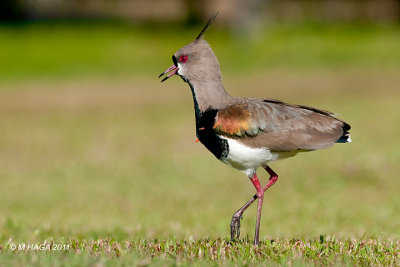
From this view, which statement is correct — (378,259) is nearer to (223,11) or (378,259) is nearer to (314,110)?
(314,110)

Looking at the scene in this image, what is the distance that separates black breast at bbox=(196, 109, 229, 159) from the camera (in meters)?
5.71

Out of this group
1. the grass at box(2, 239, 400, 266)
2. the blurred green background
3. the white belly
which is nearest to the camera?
the grass at box(2, 239, 400, 266)

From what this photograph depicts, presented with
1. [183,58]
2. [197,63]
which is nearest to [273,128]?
[197,63]

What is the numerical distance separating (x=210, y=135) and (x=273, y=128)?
0.55m

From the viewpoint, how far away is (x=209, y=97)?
233 inches

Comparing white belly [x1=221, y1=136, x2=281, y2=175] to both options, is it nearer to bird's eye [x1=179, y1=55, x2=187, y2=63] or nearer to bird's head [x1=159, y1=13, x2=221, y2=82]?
bird's head [x1=159, y1=13, x2=221, y2=82]

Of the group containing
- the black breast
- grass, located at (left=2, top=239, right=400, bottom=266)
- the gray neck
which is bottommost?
grass, located at (left=2, top=239, right=400, bottom=266)

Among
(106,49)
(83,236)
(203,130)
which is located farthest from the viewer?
(106,49)

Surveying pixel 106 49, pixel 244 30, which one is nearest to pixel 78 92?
pixel 106 49

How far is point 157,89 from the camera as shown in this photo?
2553cm

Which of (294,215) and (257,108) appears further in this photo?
(294,215)

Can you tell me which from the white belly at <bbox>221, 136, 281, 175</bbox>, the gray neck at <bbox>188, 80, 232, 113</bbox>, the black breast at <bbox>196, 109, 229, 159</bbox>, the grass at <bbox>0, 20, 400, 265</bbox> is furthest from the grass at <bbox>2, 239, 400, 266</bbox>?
the gray neck at <bbox>188, 80, 232, 113</bbox>

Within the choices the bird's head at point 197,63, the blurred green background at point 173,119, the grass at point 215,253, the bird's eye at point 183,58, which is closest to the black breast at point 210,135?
the bird's head at point 197,63

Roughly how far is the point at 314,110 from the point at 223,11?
38.9 meters
